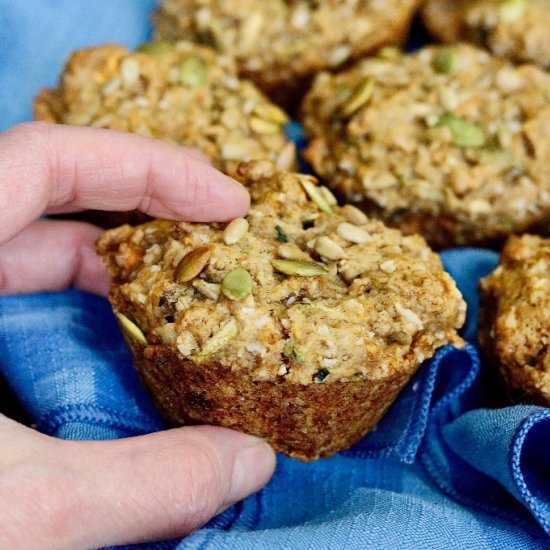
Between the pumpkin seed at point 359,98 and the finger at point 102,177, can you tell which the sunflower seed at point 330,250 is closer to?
the finger at point 102,177

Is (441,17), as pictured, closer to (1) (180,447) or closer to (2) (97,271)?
(2) (97,271)

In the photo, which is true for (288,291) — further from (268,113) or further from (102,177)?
(268,113)

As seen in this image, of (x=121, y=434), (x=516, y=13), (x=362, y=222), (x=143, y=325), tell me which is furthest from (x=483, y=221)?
(x=121, y=434)

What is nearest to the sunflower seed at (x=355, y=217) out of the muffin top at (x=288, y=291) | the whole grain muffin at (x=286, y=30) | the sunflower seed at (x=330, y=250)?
the muffin top at (x=288, y=291)

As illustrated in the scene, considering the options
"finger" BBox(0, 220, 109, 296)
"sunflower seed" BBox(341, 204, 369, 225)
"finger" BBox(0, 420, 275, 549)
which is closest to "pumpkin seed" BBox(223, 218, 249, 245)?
"sunflower seed" BBox(341, 204, 369, 225)

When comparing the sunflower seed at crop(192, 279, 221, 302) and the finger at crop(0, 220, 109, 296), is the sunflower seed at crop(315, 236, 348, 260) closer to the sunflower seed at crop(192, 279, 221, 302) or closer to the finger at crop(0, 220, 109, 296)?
the sunflower seed at crop(192, 279, 221, 302)

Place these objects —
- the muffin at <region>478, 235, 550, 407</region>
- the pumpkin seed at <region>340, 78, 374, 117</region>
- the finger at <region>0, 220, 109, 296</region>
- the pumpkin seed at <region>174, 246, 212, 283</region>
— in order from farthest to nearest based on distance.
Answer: the pumpkin seed at <region>340, 78, 374, 117</region> < the finger at <region>0, 220, 109, 296</region> < the muffin at <region>478, 235, 550, 407</region> < the pumpkin seed at <region>174, 246, 212, 283</region>

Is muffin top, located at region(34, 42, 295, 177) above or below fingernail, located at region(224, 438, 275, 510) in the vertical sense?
above
